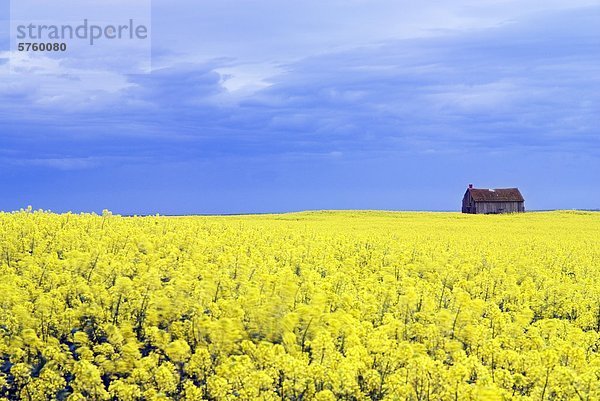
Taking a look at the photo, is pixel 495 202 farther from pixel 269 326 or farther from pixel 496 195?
pixel 269 326

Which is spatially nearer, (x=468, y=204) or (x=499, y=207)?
(x=499, y=207)

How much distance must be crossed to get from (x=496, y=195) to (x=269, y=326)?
260 feet

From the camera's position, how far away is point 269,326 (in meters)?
12.5

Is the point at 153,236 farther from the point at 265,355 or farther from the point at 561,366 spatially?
the point at 561,366

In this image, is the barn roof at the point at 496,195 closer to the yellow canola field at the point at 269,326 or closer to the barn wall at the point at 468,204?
the barn wall at the point at 468,204

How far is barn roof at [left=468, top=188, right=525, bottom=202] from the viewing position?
281 feet

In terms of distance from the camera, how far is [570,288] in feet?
57.3

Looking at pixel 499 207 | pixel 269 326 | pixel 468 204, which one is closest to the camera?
pixel 269 326

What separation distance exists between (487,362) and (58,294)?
9363 mm

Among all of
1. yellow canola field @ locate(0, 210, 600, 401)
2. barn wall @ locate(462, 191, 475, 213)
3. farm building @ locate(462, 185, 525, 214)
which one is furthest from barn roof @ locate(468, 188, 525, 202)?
yellow canola field @ locate(0, 210, 600, 401)

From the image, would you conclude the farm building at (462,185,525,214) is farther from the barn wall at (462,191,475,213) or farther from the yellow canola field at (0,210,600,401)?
the yellow canola field at (0,210,600,401)

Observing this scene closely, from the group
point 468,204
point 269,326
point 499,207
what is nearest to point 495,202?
point 499,207

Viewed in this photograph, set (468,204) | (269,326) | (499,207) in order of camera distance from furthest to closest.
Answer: (468,204) → (499,207) → (269,326)

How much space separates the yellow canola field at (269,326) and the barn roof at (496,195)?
67.7m
